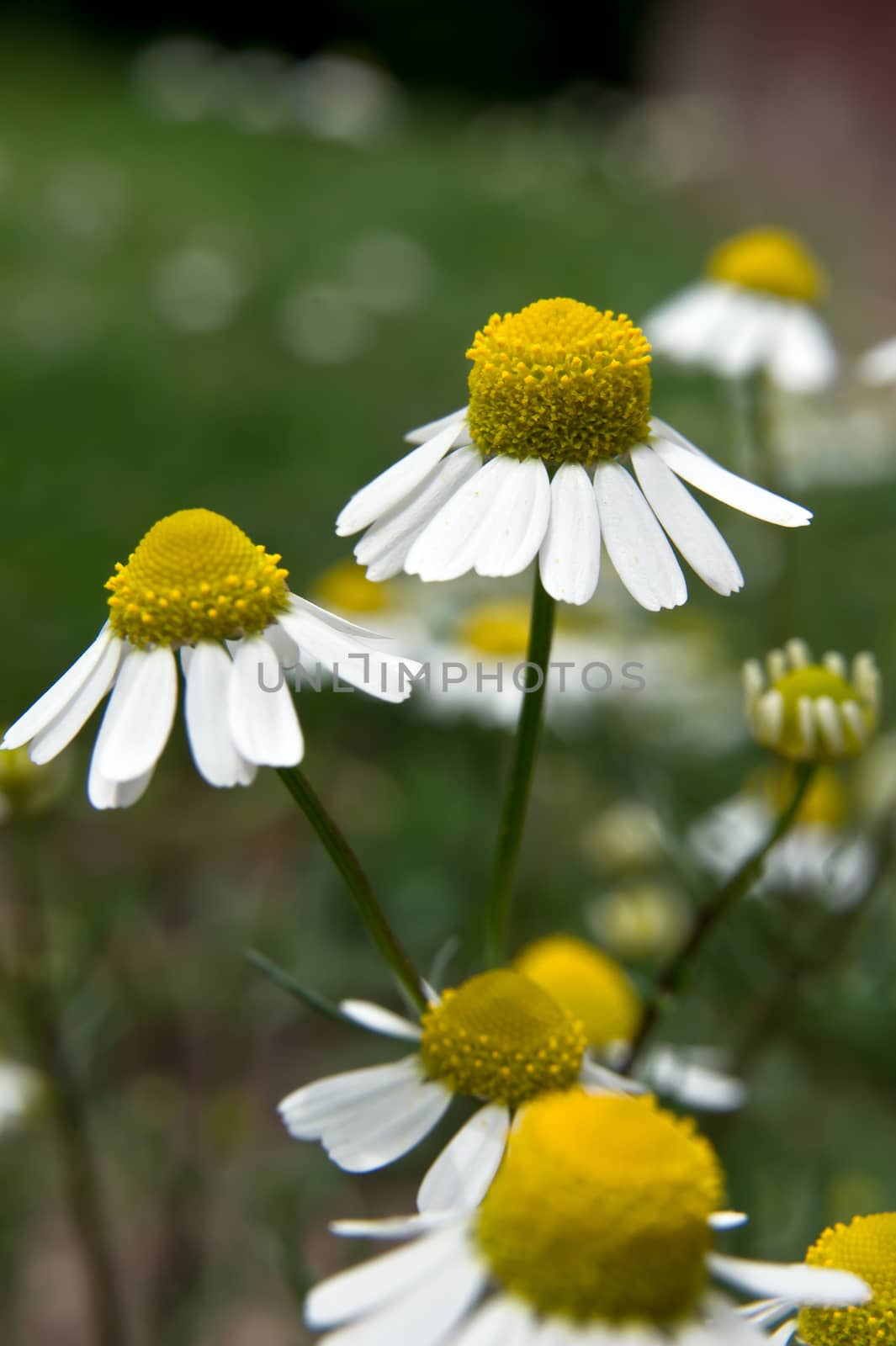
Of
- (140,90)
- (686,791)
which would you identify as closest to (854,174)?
(140,90)

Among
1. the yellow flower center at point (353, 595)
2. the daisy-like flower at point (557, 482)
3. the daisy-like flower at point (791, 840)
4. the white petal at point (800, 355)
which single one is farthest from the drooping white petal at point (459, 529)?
the yellow flower center at point (353, 595)

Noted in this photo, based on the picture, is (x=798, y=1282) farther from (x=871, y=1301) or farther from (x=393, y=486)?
(x=393, y=486)

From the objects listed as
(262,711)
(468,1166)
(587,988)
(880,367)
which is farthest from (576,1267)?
(880,367)

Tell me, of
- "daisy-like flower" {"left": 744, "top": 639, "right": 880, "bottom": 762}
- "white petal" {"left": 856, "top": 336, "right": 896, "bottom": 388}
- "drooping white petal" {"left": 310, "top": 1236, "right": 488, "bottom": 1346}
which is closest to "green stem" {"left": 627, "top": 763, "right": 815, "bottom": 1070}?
"daisy-like flower" {"left": 744, "top": 639, "right": 880, "bottom": 762}

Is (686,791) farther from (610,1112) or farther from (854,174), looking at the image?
(854,174)

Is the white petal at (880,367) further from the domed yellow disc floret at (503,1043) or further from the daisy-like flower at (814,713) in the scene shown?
the domed yellow disc floret at (503,1043)
